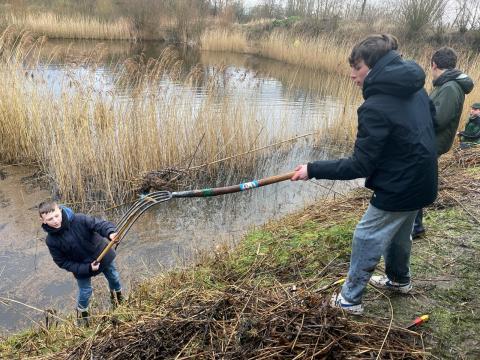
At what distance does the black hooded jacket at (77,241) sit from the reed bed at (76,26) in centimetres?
1653

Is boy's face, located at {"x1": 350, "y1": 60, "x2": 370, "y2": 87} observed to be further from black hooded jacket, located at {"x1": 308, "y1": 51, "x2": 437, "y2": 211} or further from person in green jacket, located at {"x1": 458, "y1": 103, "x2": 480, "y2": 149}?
person in green jacket, located at {"x1": 458, "y1": 103, "x2": 480, "y2": 149}

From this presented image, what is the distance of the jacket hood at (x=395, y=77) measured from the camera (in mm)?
1854

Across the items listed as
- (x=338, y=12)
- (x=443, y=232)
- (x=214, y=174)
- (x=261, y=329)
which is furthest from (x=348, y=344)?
(x=338, y=12)

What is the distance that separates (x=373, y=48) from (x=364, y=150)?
1.71 ft

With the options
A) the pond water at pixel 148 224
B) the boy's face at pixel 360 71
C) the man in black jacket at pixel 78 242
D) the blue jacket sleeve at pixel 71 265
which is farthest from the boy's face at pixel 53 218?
the boy's face at pixel 360 71

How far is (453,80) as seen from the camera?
120 inches

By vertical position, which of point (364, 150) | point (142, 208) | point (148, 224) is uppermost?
point (364, 150)

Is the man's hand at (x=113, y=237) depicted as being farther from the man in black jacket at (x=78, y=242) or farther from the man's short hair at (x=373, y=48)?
the man's short hair at (x=373, y=48)

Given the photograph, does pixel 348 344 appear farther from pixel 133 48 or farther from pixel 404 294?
pixel 133 48

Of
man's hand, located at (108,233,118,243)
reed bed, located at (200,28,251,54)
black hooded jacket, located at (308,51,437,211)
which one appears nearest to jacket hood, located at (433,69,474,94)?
black hooded jacket, located at (308,51,437,211)

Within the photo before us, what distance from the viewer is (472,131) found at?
18.5ft

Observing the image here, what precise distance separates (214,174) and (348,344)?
4.52m

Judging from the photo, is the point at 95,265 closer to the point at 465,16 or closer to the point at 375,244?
the point at 375,244

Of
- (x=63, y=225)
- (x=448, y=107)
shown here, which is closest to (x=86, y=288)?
(x=63, y=225)
